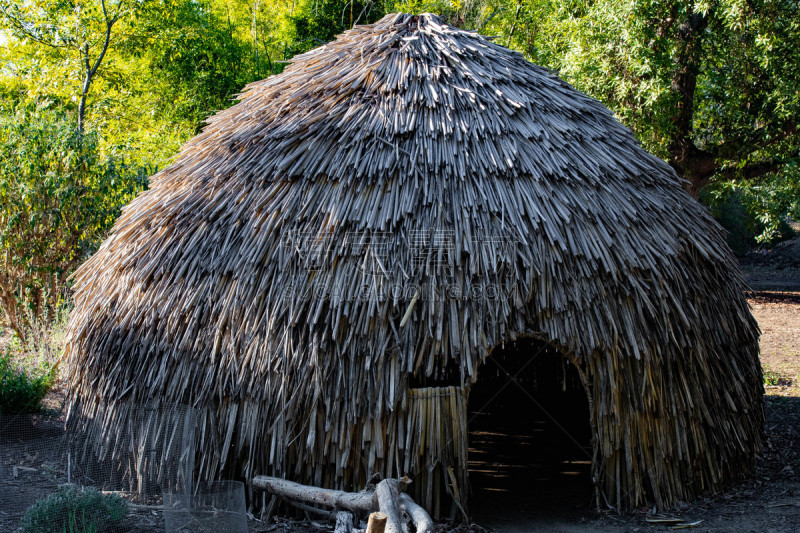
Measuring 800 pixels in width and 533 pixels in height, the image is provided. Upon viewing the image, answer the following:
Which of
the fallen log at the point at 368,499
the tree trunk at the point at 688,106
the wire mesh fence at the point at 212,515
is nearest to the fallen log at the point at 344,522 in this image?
the fallen log at the point at 368,499

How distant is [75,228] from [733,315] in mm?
8493

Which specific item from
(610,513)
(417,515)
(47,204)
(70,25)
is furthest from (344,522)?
(70,25)

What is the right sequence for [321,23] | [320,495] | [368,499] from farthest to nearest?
[321,23] → [320,495] → [368,499]

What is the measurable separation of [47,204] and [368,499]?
711 cm

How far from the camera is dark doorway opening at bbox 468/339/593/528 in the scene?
6223 millimetres

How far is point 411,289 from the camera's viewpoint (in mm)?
5145

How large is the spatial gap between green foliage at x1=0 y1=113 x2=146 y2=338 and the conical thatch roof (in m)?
3.65

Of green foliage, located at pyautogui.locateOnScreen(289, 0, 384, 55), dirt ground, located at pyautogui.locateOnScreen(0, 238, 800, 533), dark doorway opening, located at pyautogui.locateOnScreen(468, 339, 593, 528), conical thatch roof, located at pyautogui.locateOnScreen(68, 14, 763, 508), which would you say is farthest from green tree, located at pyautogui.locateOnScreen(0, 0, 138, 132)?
dark doorway opening, located at pyautogui.locateOnScreen(468, 339, 593, 528)

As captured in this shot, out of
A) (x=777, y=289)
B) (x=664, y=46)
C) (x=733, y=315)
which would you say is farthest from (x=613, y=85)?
(x=777, y=289)

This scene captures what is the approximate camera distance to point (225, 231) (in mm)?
5656

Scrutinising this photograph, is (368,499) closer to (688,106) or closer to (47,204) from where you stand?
(47,204)

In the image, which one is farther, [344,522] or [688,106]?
[688,106]

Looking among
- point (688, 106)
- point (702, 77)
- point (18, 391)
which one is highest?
point (702, 77)

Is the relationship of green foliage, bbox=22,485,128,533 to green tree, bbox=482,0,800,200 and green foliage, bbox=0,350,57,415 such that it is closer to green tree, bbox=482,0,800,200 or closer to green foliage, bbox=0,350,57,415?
green foliage, bbox=0,350,57,415
